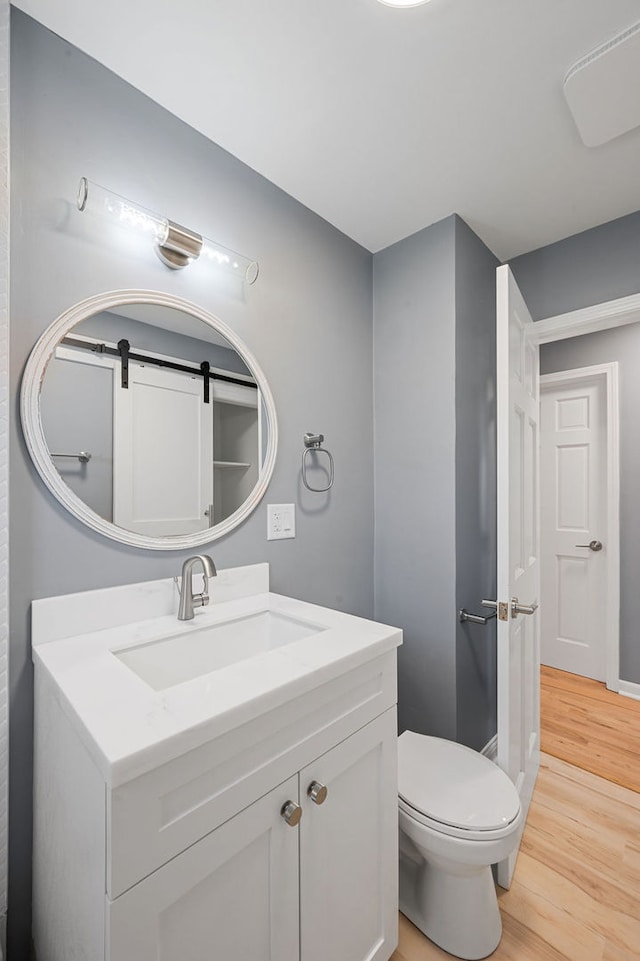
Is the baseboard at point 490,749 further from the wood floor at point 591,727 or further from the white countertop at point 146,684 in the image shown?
the white countertop at point 146,684

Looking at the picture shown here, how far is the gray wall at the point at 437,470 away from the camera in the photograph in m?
1.80

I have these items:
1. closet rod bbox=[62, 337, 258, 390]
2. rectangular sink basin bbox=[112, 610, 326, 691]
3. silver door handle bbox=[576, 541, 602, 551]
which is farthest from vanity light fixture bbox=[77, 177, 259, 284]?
silver door handle bbox=[576, 541, 602, 551]

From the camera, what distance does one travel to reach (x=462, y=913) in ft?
4.01

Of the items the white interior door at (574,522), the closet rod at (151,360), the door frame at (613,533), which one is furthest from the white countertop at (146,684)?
the white interior door at (574,522)

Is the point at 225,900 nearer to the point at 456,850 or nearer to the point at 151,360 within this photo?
the point at 456,850

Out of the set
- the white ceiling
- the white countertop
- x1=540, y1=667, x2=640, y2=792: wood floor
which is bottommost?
x1=540, y1=667, x2=640, y2=792: wood floor

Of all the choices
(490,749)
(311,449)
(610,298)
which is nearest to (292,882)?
(311,449)

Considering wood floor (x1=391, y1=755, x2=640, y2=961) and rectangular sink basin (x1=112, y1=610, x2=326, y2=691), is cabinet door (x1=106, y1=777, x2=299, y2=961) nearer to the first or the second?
rectangular sink basin (x1=112, y1=610, x2=326, y2=691)

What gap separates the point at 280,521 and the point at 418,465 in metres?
0.69

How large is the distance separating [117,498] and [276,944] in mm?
1033

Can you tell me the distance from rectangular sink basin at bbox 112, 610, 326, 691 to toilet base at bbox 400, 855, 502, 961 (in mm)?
810

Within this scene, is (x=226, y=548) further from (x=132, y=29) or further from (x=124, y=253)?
(x=132, y=29)

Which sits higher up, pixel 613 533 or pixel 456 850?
pixel 613 533

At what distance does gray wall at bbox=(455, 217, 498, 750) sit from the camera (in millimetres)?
1817
